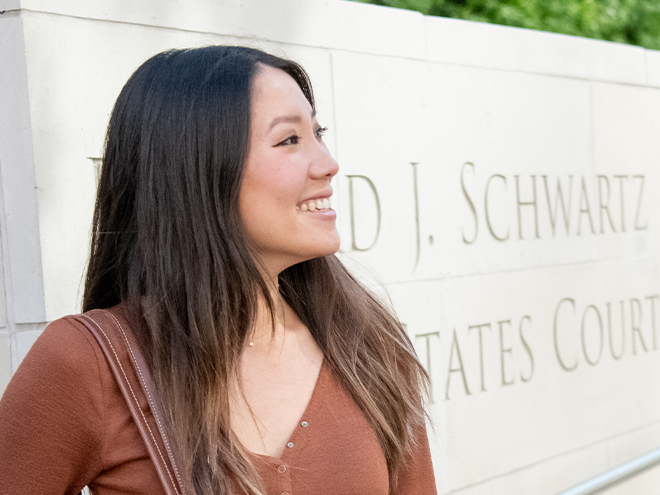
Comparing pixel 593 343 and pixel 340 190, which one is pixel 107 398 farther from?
pixel 593 343

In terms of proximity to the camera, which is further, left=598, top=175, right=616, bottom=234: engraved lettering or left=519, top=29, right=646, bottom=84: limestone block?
left=598, top=175, right=616, bottom=234: engraved lettering

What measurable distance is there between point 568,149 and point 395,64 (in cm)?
145

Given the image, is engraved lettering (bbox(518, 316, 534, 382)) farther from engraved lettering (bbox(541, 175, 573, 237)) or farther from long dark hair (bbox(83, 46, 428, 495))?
long dark hair (bbox(83, 46, 428, 495))

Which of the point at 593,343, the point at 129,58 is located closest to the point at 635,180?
the point at 593,343

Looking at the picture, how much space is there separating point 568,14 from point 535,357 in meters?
3.65

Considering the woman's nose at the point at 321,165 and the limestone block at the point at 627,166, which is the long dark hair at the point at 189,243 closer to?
the woman's nose at the point at 321,165

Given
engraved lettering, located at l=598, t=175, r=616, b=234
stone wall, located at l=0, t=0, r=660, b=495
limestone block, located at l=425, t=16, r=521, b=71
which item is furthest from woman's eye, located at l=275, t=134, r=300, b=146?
engraved lettering, located at l=598, t=175, r=616, b=234

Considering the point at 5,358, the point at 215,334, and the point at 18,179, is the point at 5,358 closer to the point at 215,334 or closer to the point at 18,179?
the point at 18,179

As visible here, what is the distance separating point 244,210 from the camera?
196cm

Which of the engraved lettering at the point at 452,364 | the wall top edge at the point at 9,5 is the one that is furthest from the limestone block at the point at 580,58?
the wall top edge at the point at 9,5

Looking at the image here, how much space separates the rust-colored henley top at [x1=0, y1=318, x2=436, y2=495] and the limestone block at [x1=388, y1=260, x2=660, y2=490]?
2072 mm

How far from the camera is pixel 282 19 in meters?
3.47

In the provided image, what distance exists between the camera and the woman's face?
1.95 m

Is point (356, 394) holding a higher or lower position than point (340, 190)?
lower
